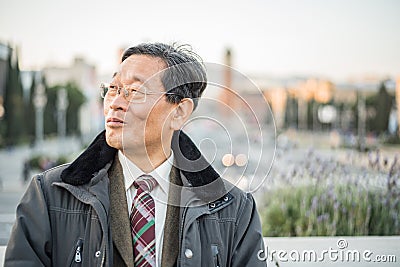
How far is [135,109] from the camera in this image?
5.86 ft

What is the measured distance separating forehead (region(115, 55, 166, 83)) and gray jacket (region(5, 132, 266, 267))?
257mm

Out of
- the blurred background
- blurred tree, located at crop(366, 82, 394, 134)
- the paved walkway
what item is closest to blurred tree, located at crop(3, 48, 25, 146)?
the paved walkway

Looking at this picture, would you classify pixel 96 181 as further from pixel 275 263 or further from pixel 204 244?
pixel 275 263

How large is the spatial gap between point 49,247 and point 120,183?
30cm

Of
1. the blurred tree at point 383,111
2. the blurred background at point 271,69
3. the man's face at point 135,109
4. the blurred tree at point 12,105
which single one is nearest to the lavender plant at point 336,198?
the blurred background at point 271,69

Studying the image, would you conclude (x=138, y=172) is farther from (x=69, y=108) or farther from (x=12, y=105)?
Result: (x=69, y=108)

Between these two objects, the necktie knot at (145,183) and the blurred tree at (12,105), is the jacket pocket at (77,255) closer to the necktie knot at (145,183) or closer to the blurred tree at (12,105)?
the necktie knot at (145,183)

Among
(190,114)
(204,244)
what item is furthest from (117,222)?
(190,114)

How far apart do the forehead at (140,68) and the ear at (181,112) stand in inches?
5.8

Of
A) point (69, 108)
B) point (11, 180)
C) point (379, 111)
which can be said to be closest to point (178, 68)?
point (379, 111)

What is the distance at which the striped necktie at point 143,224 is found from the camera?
183 cm

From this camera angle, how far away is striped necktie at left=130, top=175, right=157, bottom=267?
1826 mm

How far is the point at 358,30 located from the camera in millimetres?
6277

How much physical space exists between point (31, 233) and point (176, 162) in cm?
55
